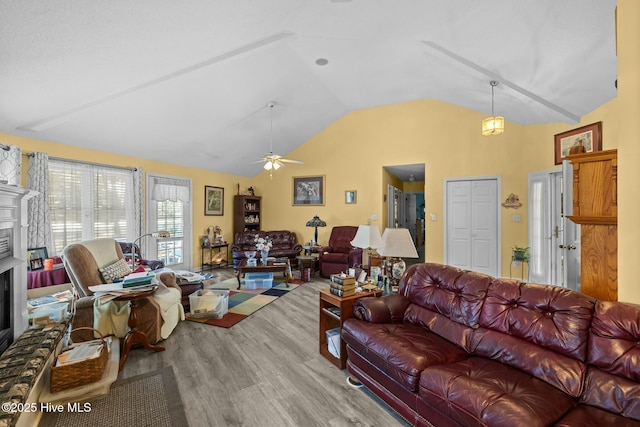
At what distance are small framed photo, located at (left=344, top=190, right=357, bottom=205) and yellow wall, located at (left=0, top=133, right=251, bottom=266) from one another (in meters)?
2.86

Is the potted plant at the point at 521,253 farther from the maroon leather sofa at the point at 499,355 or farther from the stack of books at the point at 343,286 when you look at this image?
the stack of books at the point at 343,286

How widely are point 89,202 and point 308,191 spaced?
435 cm

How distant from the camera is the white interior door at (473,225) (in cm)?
528

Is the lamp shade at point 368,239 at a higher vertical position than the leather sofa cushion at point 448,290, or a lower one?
higher

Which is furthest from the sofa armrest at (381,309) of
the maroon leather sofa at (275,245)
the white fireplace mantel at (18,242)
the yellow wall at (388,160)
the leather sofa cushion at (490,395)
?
the maroon leather sofa at (275,245)

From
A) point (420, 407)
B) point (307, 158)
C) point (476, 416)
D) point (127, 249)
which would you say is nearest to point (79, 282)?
point (127, 249)

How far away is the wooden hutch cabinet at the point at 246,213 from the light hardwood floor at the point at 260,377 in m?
3.97

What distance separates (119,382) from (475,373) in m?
2.64

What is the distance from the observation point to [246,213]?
7.41 metres

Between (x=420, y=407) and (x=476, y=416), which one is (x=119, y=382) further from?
(x=476, y=416)

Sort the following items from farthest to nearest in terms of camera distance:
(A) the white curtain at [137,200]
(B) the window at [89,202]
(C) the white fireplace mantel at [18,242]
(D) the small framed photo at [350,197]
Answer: (D) the small framed photo at [350,197] → (A) the white curtain at [137,200] → (B) the window at [89,202] → (C) the white fireplace mantel at [18,242]

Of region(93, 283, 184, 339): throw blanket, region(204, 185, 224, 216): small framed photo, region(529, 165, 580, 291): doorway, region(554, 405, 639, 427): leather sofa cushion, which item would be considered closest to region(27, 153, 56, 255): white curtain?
region(93, 283, 184, 339): throw blanket

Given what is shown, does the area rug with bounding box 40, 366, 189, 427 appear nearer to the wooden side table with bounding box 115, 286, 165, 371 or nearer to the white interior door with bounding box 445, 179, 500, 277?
the wooden side table with bounding box 115, 286, 165, 371

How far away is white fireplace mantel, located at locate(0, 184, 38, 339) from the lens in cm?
229
